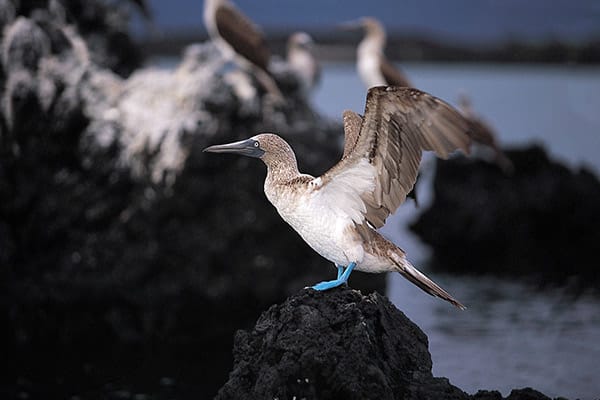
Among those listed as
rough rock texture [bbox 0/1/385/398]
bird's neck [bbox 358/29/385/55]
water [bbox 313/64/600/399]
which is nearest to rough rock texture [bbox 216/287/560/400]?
water [bbox 313/64/600/399]

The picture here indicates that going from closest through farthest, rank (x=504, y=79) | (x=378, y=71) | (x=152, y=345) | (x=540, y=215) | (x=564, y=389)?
(x=564, y=389) < (x=152, y=345) < (x=378, y=71) < (x=540, y=215) < (x=504, y=79)

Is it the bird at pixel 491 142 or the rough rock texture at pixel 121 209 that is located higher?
the bird at pixel 491 142

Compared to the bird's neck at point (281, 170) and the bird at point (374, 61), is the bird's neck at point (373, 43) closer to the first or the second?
the bird at point (374, 61)

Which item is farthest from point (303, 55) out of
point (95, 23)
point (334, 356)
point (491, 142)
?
point (334, 356)

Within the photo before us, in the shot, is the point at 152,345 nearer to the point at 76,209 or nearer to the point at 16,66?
the point at 76,209

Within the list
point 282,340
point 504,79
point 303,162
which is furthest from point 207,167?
point 504,79

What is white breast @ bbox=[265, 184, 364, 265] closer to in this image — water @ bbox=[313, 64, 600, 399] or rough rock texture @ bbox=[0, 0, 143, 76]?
water @ bbox=[313, 64, 600, 399]

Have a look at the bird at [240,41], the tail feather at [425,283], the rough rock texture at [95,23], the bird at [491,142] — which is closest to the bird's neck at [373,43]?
the bird at [491,142]

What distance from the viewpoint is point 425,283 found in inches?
165

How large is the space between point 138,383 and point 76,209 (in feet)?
5.77

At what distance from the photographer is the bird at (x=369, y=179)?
Answer: 4031 millimetres

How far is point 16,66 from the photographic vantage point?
892 centimetres

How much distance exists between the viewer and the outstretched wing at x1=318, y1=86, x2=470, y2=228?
13.2 feet

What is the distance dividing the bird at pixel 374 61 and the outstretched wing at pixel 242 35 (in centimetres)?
203
